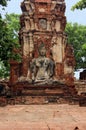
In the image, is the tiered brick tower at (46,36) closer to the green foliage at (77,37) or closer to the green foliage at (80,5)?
the green foliage at (80,5)

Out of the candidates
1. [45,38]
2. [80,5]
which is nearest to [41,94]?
[45,38]

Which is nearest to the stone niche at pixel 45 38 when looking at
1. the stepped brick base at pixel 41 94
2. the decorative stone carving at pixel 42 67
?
the decorative stone carving at pixel 42 67

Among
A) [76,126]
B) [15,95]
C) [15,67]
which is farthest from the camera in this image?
[15,67]

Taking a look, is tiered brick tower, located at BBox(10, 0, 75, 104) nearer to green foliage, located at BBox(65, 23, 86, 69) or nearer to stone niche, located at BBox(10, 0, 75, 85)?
stone niche, located at BBox(10, 0, 75, 85)

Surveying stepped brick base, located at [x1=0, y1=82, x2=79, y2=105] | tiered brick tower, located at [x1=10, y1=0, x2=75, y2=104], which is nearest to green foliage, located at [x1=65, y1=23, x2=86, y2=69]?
tiered brick tower, located at [x1=10, y1=0, x2=75, y2=104]

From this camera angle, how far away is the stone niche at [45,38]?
18.5 m

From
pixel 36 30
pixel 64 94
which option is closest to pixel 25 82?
pixel 64 94

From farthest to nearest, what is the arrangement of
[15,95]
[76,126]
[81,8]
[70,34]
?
1. [70,34]
2. [81,8]
3. [15,95]
4. [76,126]

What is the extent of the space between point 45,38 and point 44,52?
157 cm

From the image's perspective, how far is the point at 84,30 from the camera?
126 feet

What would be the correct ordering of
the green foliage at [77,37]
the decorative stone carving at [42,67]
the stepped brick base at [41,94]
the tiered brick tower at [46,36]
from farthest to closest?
the green foliage at [77,37]
the tiered brick tower at [46,36]
the decorative stone carving at [42,67]
the stepped brick base at [41,94]

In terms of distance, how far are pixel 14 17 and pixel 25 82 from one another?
74.2ft

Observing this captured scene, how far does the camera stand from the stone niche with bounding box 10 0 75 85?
60.7 feet

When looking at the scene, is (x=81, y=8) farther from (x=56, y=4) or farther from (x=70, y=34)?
(x=70, y=34)
